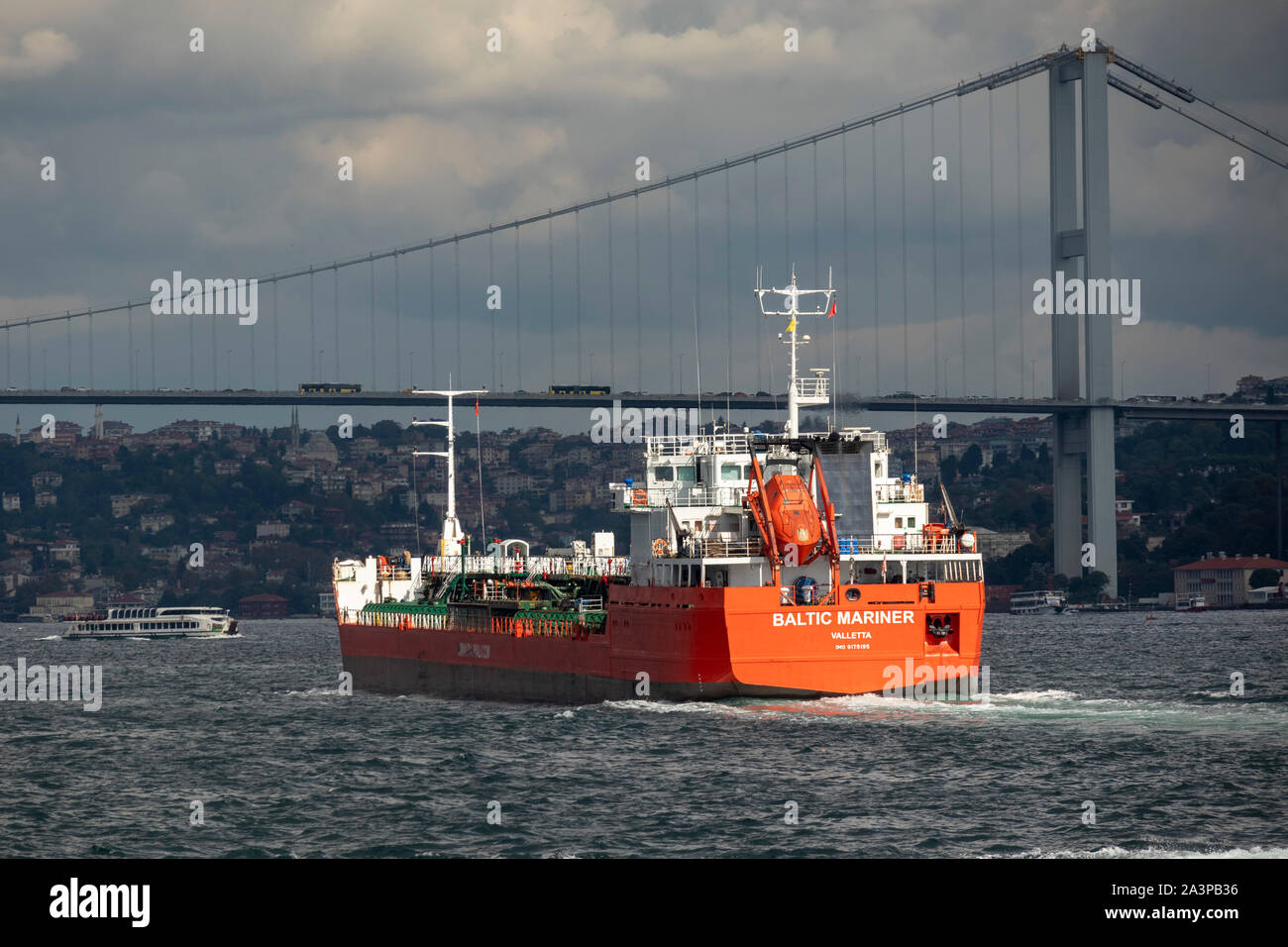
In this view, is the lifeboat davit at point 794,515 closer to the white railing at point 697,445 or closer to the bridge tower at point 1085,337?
the white railing at point 697,445

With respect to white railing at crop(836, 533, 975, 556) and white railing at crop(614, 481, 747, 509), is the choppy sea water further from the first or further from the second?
white railing at crop(614, 481, 747, 509)

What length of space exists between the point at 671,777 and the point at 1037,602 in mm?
114851

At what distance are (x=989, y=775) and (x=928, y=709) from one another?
8.44 m

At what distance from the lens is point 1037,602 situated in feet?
451

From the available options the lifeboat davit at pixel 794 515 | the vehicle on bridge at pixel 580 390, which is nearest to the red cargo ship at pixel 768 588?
the lifeboat davit at pixel 794 515

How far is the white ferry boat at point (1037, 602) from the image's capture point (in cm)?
12996

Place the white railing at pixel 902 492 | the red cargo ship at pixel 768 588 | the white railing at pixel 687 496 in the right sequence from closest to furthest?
1. the red cargo ship at pixel 768 588
2. the white railing at pixel 902 492
3. the white railing at pixel 687 496

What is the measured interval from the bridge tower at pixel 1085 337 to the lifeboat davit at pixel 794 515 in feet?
267

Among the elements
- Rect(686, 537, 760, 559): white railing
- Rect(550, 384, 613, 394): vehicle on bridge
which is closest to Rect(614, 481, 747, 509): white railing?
Rect(686, 537, 760, 559): white railing

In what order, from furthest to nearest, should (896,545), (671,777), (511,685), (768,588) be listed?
(511,685) < (896,545) < (768,588) < (671,777)

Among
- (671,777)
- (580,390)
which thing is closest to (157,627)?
(580,390)

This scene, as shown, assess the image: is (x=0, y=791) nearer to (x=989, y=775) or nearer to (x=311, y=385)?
(x=989, y=775)

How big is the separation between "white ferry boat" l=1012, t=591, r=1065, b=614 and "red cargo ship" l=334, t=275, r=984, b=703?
298 ft

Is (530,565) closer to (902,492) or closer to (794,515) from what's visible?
(902,492)
